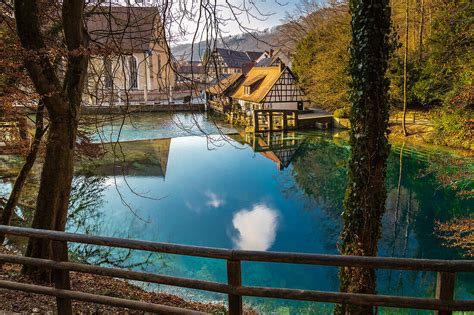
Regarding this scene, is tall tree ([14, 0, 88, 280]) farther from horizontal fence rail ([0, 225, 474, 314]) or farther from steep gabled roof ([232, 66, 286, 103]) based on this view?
steep gabled roof ([232, 66, 286, 103])

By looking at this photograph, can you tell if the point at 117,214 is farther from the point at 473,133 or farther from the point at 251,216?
the point at 473,133

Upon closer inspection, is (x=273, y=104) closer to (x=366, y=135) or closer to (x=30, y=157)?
(x=30, y=157)

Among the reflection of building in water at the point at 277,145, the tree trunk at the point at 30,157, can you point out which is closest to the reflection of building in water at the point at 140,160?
the reflection of building in water at the point at 277,145

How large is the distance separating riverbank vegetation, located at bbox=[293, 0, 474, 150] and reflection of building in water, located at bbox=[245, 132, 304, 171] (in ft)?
11.4

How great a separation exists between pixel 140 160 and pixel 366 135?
590 inches

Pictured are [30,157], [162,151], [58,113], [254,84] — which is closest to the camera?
[58,113]

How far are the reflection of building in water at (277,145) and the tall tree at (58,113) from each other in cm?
1269

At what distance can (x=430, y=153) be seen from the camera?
51.6 feet

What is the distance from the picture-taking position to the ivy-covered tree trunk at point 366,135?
338cm

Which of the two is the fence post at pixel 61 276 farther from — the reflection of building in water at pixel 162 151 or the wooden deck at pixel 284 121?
the wooden deck at pixel 284 121

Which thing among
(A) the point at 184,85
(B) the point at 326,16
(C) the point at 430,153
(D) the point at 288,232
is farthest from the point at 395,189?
(B) the point at 326,16

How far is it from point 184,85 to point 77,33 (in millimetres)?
1170

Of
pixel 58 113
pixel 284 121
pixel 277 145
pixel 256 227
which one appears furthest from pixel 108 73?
pixel 284 121

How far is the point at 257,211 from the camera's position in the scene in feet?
37.3
